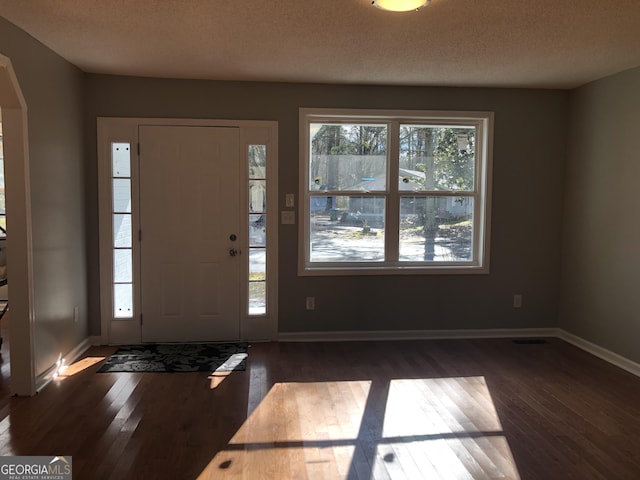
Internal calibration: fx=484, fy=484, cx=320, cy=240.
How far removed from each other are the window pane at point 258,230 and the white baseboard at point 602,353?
310cm

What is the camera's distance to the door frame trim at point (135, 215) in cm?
432

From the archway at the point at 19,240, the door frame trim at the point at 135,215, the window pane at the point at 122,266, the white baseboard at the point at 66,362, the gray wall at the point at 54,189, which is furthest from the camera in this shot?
the window pane at the point at 122,266

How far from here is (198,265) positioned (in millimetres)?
4500

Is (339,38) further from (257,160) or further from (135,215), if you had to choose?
(135,215)

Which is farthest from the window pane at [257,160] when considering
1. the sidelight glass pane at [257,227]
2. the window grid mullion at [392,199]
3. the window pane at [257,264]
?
the window grid mullion at [392,199]

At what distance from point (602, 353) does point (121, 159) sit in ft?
15.1

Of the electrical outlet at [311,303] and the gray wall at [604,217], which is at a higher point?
the gray wall at [604,217]

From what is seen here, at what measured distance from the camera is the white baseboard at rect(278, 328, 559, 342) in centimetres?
465

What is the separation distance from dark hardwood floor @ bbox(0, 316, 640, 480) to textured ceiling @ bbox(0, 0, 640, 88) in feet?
7.97

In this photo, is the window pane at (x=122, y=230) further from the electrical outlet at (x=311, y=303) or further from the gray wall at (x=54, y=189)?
the electrical outlet at (x=311, y=303)

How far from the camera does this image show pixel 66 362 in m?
3.88

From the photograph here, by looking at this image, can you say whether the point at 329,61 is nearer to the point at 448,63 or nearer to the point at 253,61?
the point at 253,61

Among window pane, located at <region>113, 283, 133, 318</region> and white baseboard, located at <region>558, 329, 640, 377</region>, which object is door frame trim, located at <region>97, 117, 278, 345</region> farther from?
white baseboard, located at <region>558, 329, 640, 377</region>

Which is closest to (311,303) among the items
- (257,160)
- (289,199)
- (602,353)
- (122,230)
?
(289,199)
